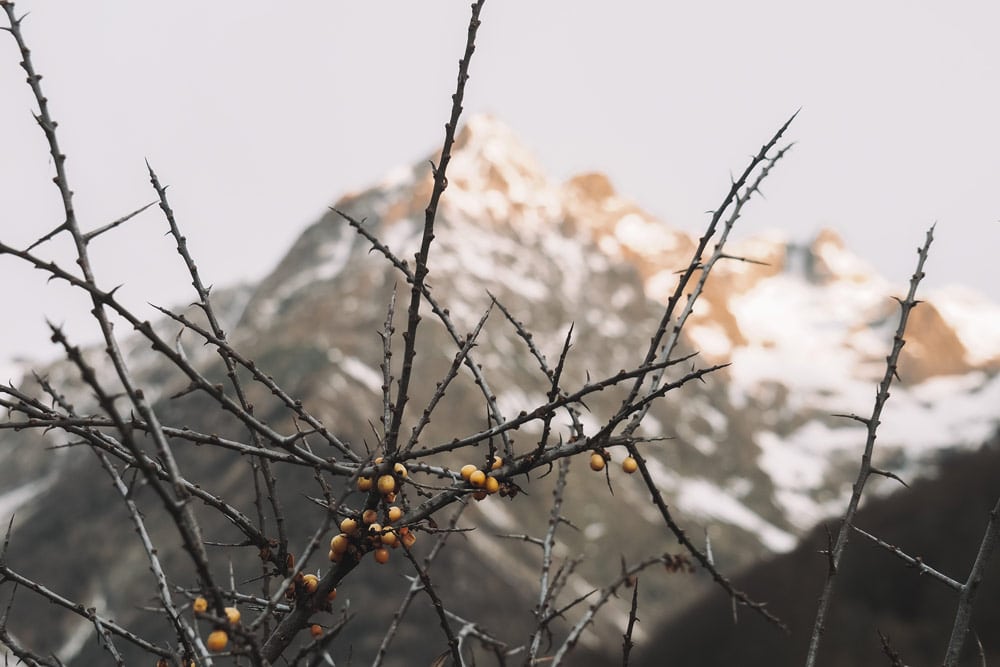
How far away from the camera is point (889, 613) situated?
2755 centimetres

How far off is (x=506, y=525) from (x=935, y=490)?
6581 cm

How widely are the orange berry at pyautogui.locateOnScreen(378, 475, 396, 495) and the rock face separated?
56.1 meters

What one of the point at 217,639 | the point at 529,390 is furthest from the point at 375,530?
the point at 529,390

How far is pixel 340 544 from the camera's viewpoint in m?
2.37

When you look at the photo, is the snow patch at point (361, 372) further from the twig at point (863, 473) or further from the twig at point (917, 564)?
the twig at point (917, 564)

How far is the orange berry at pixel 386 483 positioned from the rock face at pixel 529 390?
56098 mm

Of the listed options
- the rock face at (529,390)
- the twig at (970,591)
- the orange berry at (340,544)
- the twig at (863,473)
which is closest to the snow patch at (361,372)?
the rock face at (529,390)

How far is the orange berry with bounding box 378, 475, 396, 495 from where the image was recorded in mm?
2246

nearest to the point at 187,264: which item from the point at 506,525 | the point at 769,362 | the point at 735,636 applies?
the point at 735,636

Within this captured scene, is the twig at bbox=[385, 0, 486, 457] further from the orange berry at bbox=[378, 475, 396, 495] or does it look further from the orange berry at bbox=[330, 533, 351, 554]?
the orange berry at bbox=[330, 533, 351, 554]

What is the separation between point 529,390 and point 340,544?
118513 millimetres

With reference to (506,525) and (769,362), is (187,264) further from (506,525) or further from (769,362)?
(769,362)

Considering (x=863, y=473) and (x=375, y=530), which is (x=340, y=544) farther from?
(x=863, y=473)

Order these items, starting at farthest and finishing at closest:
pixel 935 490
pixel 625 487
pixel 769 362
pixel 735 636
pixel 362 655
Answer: pixel 769 362 < pixel 625 487 < pixel 362 655 < pixel 935 490 < pixel 735 636
